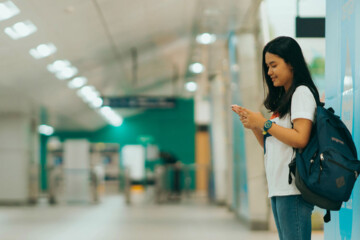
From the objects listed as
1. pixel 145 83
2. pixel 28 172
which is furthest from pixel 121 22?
pixel 145 83

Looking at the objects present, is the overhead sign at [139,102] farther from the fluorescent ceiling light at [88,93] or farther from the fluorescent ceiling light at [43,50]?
the fluorescent ceiling light at [43,50]

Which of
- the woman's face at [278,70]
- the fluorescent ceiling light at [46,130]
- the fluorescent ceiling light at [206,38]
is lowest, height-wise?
the woman's face at [278,70]

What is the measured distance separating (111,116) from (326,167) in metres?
20.7

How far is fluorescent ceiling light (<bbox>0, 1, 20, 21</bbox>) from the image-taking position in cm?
717

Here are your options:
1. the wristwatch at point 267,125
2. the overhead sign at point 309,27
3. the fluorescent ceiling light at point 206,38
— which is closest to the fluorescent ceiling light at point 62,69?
the fluorescent ceiling light at point 206,38

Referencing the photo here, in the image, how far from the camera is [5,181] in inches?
551

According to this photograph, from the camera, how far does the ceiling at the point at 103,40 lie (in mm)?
8227

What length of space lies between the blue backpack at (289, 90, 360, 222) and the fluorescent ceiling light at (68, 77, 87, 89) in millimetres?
12155

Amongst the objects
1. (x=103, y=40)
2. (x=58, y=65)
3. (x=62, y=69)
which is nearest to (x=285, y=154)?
(x=103, y=40)

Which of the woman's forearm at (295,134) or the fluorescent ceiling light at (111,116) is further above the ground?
the fluorescent ceiling light at (111,116)

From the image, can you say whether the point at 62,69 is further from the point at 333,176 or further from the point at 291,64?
the point at 333,176

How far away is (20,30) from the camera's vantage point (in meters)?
8.47

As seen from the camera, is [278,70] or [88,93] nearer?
[278,70]

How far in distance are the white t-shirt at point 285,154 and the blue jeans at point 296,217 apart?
0.10ft
